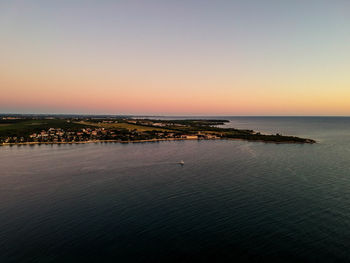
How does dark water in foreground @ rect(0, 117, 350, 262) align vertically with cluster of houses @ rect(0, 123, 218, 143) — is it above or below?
below

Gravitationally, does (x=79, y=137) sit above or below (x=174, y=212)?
above

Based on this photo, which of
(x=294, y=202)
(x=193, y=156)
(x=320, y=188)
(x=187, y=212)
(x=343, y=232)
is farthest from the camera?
(x=193, y=156)

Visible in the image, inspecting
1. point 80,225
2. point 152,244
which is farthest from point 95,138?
point 152,244

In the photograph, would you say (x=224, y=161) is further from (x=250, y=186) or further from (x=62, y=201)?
(x=62, y=201)

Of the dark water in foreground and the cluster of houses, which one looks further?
the cluster of houses

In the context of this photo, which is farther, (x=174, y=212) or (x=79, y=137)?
(x=79, y=137)

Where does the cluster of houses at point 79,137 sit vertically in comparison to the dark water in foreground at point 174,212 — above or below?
above

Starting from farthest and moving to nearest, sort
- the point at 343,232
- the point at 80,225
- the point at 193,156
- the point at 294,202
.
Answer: the point at 193,156
the point at 294,202
the point at 80,225
the point at 343,232

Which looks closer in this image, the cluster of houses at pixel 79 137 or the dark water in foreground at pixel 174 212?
the dark water in foreground at pixel 174 212
